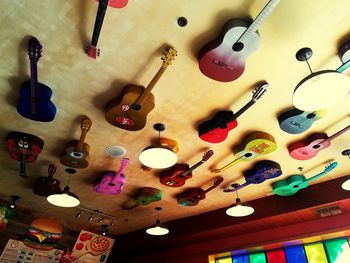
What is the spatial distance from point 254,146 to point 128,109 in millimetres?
1905

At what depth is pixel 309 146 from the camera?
3.81m

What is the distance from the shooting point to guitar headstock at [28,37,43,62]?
2.60 m

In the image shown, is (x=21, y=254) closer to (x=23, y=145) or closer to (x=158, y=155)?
(x=23, y=145)

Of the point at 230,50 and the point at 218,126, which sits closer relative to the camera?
the point at 230,50

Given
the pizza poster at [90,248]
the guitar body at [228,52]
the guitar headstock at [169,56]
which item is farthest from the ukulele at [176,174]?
the pizza poster at [90,248]

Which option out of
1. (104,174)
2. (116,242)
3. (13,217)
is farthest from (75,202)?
(116,242)

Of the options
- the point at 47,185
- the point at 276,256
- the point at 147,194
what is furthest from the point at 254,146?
the point at 47,185

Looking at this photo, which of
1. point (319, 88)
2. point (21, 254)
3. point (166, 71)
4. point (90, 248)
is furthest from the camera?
point (90, 248)

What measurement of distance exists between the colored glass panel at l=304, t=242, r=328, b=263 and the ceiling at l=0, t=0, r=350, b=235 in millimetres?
1696

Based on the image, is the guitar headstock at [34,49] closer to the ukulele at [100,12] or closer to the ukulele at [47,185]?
the ukulele at [100,12]

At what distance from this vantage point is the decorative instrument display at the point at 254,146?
3.69 m

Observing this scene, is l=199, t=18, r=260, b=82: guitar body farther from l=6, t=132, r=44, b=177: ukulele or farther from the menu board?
the menu board

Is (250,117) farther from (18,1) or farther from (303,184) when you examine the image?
(18,1)

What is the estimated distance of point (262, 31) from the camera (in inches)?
97.4
